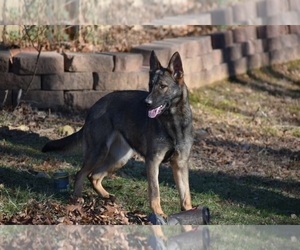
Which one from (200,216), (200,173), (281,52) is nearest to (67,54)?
(200,173)

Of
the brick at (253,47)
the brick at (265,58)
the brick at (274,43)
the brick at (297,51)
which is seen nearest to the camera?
the brick at (253,47)

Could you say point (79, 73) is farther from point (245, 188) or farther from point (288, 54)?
point (288, 54)

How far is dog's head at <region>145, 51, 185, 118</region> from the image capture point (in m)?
8.89

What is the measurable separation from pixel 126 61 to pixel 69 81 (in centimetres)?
87

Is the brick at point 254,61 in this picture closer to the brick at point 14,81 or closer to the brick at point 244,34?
the brick at point 244,34

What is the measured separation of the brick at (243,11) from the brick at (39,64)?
4.46 m

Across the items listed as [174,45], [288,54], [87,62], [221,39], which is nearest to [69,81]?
[87,62]

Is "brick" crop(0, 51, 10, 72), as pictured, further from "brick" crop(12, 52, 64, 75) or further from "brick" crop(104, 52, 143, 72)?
"brick" crop(104, 52, 143, 72)

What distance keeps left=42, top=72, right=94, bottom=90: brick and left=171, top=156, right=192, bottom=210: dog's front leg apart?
3651 mm

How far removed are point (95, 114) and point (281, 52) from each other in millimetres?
8555

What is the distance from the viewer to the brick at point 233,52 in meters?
16.1

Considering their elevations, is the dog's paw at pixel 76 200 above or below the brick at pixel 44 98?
below

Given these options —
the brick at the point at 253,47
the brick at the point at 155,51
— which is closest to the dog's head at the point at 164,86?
the brick at the point at 155,51

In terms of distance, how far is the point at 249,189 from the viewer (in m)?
10.3
